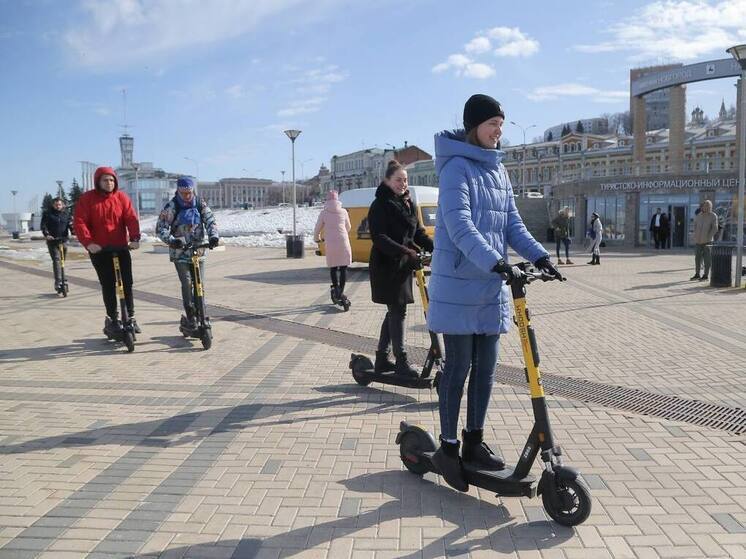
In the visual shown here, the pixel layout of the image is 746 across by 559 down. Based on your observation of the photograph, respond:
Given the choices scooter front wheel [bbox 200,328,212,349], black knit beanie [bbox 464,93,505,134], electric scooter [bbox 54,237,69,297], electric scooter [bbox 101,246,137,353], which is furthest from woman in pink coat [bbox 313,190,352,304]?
black knit beanie [bbox 464,93,505,134]

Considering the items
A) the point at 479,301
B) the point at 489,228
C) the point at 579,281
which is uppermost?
the point at 489,228

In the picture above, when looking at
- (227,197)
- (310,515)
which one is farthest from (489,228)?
(227,197)

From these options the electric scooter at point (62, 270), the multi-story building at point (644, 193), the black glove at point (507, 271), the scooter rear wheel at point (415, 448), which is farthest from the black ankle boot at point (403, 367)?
the multi-story building at point (644, 193)

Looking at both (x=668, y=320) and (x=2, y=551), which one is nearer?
(x=2, y=551)

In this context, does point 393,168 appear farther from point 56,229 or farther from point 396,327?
point 56,229

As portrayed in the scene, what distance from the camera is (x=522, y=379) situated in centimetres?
590

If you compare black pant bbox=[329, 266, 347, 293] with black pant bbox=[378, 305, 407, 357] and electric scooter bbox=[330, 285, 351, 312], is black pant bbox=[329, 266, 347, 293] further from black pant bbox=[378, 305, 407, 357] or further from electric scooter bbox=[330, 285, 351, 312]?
black pant bbox=[378, 305, 407, 357]

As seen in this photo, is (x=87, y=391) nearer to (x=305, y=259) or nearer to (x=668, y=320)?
(x=668, y=320)

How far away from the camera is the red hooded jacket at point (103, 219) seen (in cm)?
714

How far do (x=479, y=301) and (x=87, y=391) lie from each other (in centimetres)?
383

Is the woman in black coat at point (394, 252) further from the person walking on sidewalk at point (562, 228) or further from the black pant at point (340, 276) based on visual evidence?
the person walking on sidewalk at point (562, 228)

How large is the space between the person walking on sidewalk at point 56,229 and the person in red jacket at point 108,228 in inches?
212

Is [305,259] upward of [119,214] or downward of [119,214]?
downward

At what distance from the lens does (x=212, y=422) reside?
477 centimetres
